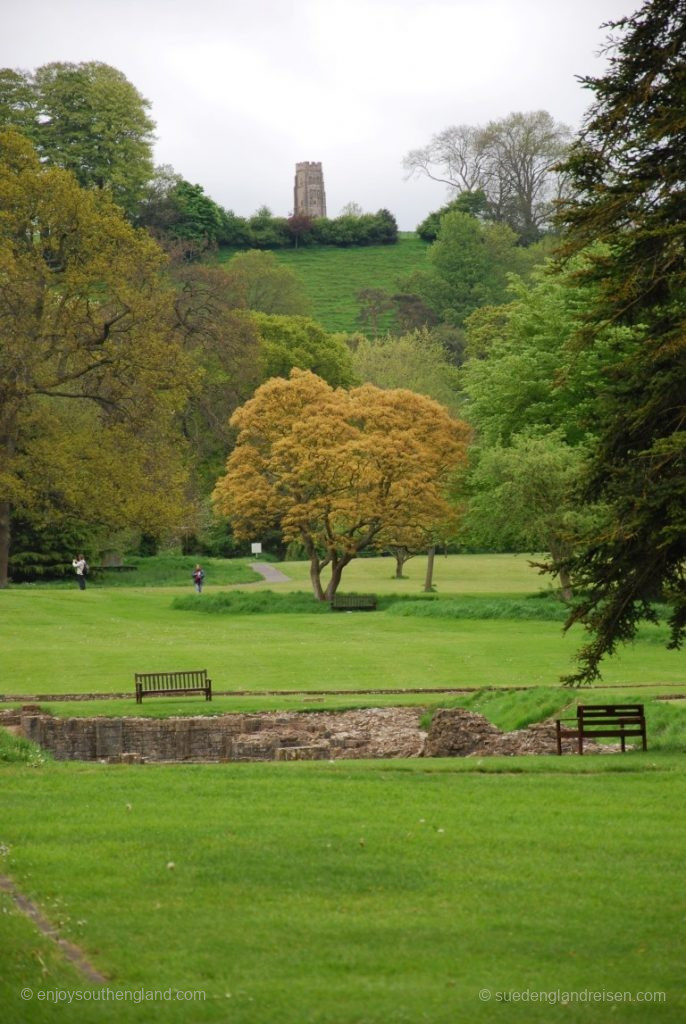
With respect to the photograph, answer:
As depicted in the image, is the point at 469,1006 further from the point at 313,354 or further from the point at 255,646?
the point at 313,354

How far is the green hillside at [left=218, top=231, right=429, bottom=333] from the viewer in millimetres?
134625

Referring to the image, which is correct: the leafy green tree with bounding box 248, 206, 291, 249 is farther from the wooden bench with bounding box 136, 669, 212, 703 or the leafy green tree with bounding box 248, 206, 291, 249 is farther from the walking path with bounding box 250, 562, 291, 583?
the wooden bench with bounding box 136, 669, 212, 703

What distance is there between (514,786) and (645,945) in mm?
6843

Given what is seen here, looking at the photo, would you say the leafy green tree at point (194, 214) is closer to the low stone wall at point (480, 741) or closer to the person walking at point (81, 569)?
the person walking at point (81, 569)

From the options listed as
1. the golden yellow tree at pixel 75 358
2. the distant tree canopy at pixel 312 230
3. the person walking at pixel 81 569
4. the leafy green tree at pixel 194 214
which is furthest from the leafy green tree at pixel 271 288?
the person walking at pixel 81 569

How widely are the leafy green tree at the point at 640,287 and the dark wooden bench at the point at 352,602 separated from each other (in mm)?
33476

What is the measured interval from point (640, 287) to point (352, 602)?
35.9 metres

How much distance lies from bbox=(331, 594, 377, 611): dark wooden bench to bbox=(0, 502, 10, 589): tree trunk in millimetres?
14486

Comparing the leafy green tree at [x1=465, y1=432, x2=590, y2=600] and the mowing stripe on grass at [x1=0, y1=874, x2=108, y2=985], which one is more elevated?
the leafy green tree at [x1=465, y1=432, x2=590, y2=600]

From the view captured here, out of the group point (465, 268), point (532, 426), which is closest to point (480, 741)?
point (532, 426)

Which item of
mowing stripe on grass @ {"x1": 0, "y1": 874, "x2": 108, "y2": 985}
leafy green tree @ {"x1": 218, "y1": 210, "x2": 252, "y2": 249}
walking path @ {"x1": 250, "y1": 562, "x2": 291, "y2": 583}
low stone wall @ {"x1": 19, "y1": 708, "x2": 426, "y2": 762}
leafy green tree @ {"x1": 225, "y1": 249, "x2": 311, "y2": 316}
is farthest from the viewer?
leafy green tree @ {"x1": 218, "y1": 210, "x2": 252, "y2": 249}

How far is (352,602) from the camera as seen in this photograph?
51094mm

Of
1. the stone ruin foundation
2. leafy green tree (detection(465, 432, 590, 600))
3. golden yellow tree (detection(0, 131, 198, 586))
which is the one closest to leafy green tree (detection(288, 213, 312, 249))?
golden yellow tree (detection(0, 131, 198, 586))

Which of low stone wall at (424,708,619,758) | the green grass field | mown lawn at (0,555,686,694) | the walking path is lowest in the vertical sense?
mown lawn at (0,555,686,694)
